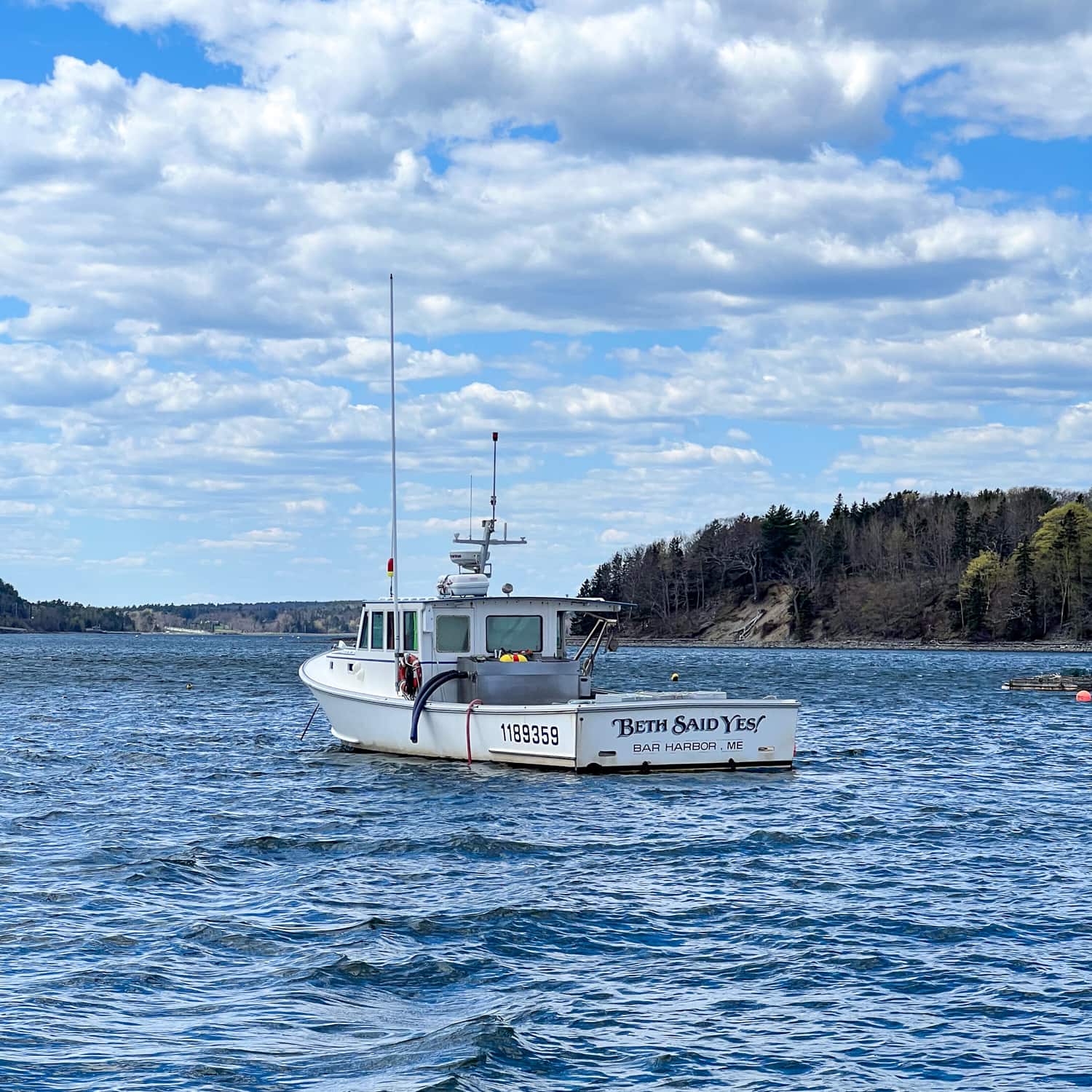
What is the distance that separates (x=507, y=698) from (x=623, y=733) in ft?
13.2

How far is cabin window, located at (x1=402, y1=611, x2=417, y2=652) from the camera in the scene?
105 feet

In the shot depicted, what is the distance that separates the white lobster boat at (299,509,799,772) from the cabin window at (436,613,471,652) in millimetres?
23

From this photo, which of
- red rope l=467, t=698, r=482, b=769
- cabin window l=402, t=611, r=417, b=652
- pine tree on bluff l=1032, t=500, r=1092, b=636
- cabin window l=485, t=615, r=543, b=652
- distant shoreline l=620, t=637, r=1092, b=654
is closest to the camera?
red rope l=467, t=698, r=482, b=769

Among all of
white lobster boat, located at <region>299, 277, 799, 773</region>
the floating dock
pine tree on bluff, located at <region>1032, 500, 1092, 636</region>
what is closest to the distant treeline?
pine tree on bluff, located at <region>1032, 500, 1092, 636</region>

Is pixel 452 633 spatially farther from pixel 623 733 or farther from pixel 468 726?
pixel 623 733

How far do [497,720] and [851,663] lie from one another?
95589mm

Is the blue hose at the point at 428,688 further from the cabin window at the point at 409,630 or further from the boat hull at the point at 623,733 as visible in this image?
the cabin window at the point at 409,630

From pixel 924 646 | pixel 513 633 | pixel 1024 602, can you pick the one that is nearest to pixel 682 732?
pixel 513 633

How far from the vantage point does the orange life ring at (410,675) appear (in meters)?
31.5

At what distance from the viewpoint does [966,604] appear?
176m

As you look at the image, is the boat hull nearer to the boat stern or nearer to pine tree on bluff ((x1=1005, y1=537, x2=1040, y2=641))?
the boat stern

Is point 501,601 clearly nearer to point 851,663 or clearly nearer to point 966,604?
point 851,663

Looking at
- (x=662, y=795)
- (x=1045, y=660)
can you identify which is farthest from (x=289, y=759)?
(x=1045, y=660)

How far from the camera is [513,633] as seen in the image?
3203 cm
